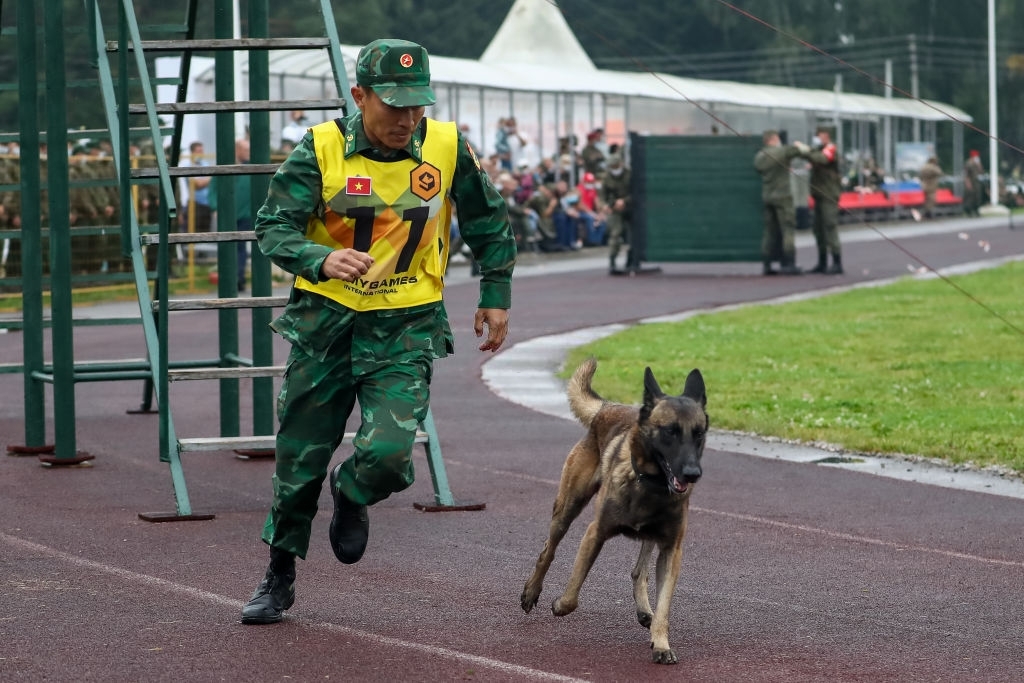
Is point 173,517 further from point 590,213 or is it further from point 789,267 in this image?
point 590,213

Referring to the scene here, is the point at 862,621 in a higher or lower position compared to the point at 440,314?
lower

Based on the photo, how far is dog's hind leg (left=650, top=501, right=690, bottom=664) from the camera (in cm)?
588

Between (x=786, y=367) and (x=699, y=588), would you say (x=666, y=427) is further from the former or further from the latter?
(x=786, y=367)

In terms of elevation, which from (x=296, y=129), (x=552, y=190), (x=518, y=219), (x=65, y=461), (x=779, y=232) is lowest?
(x=65, y=461)

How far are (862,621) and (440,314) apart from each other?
76.7 inches

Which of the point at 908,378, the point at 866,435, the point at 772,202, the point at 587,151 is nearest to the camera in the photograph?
the point at 866,435

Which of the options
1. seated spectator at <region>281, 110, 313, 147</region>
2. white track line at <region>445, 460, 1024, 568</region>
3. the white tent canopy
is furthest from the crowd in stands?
white track line at <region>445, 460, 1024, 568</region>

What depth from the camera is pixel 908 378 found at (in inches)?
587

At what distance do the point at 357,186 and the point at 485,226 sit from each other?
2.13 ft

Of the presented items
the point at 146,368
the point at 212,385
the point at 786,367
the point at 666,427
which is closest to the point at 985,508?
the point at 666,427

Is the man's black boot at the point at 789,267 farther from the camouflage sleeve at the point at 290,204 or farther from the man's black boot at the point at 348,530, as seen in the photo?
the camouflage sleeve at the point at 290,204

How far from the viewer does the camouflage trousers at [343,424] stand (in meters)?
6.12

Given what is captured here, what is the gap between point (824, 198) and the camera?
25547mm

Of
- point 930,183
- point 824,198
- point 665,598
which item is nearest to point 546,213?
point 824,198
